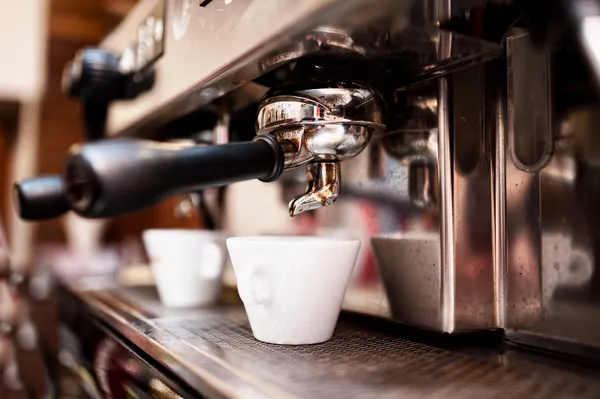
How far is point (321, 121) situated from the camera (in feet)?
1.44

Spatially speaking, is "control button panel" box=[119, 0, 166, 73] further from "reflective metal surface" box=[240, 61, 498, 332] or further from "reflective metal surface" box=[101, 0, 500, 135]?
"reflective metal surface" box=[240, 61, 498, 332]

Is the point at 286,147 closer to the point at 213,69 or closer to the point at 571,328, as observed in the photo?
the point at 213,69

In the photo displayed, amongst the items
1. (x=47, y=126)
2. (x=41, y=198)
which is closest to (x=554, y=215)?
(x=41, y=198)

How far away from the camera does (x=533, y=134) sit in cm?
47

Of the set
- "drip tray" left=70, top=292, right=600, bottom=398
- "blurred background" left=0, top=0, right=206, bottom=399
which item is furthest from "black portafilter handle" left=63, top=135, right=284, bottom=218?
"blurred background" left=0, top=0, right=206, bottom=399

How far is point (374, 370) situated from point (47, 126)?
1.70m

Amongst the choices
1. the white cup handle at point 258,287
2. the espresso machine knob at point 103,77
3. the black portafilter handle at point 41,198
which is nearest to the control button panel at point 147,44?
the espresso machine knob at point 103,77

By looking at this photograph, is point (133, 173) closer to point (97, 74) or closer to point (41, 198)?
point (41, 198)

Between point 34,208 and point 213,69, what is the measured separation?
19 cm

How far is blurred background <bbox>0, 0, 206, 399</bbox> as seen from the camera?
150 centimetres

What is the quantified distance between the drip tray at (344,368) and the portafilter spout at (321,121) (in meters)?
0.12

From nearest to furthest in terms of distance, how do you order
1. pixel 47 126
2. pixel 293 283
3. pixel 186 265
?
pixel 293 283 → pixel 186 265 → pixel 47 126

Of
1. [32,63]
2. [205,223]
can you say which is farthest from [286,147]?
[32,63]

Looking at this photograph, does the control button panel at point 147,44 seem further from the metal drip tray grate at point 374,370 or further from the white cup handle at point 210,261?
the metal drip tray grate at point 374,370
